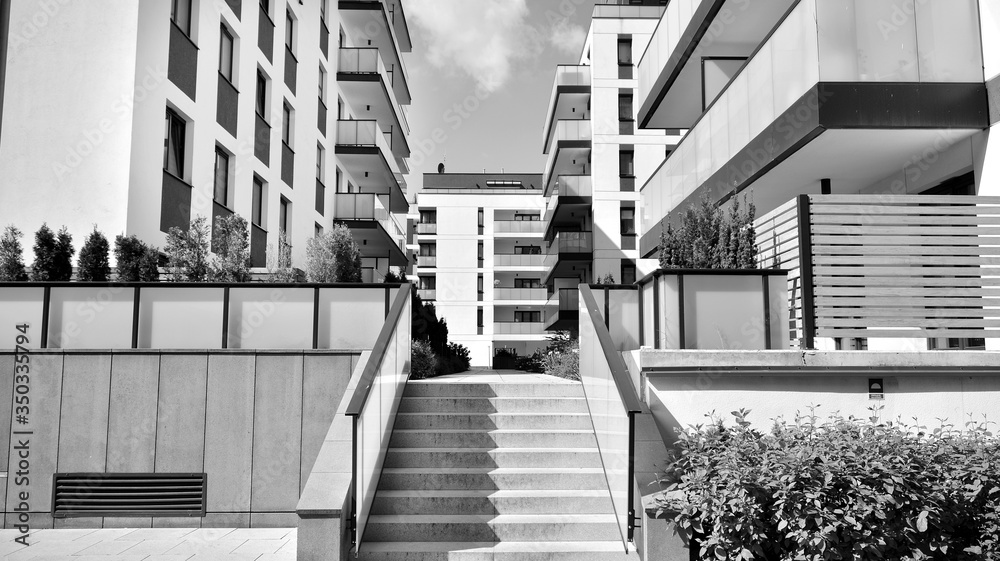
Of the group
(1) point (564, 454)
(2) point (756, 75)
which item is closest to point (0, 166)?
(1) point (564, 454)

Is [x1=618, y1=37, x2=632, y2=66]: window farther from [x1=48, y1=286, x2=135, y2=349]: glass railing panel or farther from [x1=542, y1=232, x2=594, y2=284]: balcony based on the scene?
[x1=48, y1=286, x2=135, y2=349]: glass railing panel

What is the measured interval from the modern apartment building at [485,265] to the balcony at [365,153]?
2102 cm

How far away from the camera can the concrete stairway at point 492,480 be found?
7020 millimetres

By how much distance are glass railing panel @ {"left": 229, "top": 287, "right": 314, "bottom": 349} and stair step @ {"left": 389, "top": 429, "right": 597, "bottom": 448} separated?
6.28 feet

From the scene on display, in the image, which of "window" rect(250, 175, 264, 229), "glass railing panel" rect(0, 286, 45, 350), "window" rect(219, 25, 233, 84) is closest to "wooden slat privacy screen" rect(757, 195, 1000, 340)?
"glass railing panel" rect(0, 286, 45, 350)

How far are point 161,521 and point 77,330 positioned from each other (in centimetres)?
264

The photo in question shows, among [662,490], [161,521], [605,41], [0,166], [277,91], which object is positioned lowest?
[161,521]

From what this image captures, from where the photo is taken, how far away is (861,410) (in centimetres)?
791

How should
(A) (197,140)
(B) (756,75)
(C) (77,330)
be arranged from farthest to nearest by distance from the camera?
(A) (197,140) → (B) (756,75) → (C) (77,330)

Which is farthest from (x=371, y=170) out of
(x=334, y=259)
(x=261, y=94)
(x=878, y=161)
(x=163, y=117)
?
(x=878, y=161)

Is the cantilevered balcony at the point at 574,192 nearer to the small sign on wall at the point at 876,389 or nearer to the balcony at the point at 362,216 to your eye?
the balcony at the point at 362,216

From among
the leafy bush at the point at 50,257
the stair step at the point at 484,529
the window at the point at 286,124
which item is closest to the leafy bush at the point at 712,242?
the stair step at the point at 484,529

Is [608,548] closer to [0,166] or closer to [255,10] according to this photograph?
[0,166]

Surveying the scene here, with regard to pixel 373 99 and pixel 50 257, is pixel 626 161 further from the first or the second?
pixel 50 257
